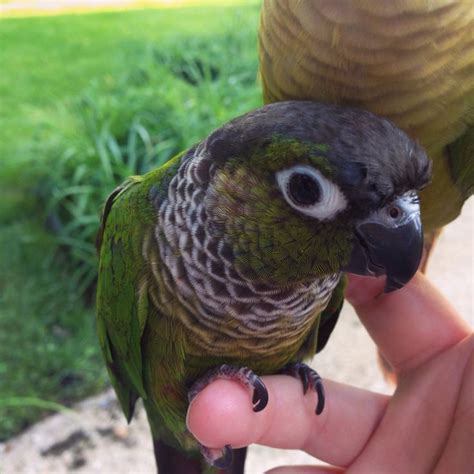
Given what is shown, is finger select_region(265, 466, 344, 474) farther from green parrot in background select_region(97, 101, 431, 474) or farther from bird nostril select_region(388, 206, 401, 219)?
bird nostril select_region(388, 206, 401, 219)

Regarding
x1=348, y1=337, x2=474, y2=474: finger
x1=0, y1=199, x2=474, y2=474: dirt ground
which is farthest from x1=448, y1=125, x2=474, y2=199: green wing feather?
x1=0, y1=199, x2=474, y2=474: dirt ground

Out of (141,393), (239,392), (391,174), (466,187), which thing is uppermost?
(391,174)

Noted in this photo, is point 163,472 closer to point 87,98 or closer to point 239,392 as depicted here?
point 239,392

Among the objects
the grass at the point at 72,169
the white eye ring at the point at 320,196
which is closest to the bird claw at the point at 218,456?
the white eye ring at the point at 320,196

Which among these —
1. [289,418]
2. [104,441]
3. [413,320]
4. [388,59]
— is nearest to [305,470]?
[289,418]

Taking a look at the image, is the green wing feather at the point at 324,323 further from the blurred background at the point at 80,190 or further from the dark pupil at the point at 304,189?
the blurred background at the point at 80,190

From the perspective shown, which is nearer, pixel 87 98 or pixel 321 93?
pixel 321 93

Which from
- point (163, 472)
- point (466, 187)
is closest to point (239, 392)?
point (163, 472)

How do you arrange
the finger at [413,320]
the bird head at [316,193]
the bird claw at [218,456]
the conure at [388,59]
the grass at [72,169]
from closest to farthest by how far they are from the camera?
1. the bird head at [316,193]
2. the conure at [388,59]
3. the bird claw at [218,456]
4. the finger at [413,320]
5. the grass at [72,169]
